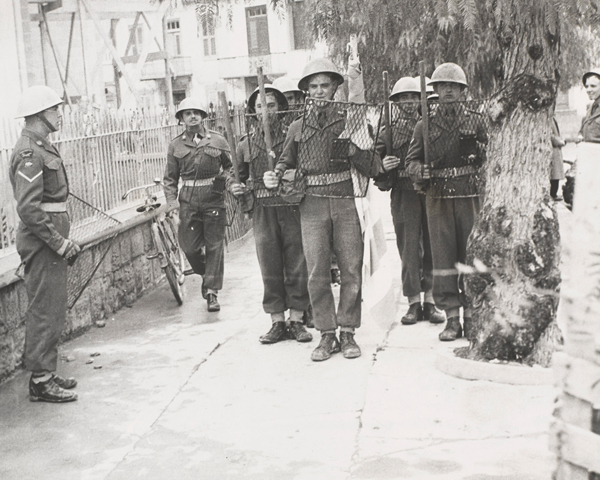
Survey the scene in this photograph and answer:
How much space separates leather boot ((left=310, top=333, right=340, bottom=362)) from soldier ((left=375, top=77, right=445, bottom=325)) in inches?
42.4

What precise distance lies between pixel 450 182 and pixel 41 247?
126 inches

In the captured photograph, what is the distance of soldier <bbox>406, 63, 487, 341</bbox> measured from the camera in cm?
715

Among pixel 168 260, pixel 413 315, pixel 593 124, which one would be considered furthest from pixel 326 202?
pixel 593 124

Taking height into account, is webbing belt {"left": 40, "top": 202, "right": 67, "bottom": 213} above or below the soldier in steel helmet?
below

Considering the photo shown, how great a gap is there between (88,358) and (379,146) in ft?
9.96

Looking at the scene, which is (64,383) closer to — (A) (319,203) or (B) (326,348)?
(B) (326,348)

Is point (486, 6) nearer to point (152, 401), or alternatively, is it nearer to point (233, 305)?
point (152, 401)

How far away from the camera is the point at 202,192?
356 inches

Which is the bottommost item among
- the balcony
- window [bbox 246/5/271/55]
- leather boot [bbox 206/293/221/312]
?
leather boot [bbox 206/293/221/312]

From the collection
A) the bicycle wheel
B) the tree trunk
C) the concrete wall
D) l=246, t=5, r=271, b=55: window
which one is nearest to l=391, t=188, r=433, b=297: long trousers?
the tree trunk

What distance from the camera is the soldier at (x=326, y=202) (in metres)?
6.76

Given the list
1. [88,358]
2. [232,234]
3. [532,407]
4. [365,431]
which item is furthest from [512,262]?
[232,234]

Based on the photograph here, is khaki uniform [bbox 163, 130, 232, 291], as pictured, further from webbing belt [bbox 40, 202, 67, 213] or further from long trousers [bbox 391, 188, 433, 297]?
webbing belt [bbox 40, 202, 67, 213]

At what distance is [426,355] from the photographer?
6836mm
